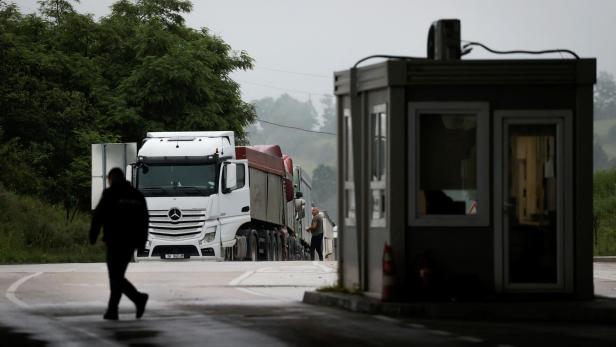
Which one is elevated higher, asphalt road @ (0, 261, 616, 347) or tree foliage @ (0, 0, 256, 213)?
tree foliage @ (0, 0, 256, 213)

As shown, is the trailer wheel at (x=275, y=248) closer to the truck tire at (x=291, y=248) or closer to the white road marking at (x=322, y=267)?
the truck tire at (x=291, y=248)

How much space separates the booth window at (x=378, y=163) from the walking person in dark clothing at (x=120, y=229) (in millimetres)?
3043

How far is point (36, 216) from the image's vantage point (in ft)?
158

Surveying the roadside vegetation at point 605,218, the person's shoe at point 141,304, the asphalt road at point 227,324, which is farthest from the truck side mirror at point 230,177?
the person's shoe at point 141,304

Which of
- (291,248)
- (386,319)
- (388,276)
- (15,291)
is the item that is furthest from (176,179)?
(386,319)

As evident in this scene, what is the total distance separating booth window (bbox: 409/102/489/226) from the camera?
18156mm

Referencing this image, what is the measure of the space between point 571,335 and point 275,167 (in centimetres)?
3265

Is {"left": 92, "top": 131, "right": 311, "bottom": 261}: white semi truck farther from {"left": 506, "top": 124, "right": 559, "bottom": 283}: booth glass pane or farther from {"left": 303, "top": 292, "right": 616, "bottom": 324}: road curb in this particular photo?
{"left": 303, "top": 292, "right": 616, "bottom": 324}: road curb

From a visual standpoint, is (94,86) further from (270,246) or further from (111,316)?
(111,316)

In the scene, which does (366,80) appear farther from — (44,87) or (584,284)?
(44,87)

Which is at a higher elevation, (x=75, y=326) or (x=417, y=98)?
(x=417, y=98)

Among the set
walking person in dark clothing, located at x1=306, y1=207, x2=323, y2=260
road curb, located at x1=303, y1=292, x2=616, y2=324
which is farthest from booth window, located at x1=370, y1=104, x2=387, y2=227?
walking person in dark clothing, located at x1=306, y1=207, x2=323, y2=260

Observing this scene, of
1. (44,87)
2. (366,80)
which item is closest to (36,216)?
(44,87)

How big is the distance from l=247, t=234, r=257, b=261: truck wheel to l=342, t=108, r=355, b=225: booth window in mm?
21778
